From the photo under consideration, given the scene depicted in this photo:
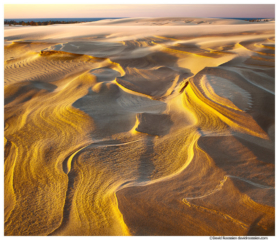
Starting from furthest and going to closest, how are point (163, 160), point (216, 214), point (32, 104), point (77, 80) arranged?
point (77, 80), point (32, 104), point (163, 160), point (216, 214)

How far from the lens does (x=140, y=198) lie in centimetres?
115

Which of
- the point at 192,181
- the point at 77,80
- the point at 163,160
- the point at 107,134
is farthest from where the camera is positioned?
the point at 77,80

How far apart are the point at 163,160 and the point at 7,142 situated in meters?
1.40

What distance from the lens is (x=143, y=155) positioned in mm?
1497

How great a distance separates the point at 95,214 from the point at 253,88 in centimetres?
202

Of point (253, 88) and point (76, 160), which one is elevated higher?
point (253, 88)

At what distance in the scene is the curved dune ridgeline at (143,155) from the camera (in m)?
1.09

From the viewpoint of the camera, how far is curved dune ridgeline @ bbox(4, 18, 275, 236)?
1087 millimetres

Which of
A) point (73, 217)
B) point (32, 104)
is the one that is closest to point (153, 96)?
point (32, 104)

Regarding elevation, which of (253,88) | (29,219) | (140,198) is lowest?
(29,219)

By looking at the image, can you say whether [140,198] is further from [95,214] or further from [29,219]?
[29,219]

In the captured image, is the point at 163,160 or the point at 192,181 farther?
the point at 163,160

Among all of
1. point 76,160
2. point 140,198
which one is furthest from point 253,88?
point 76,160

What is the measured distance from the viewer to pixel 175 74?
3.07m
